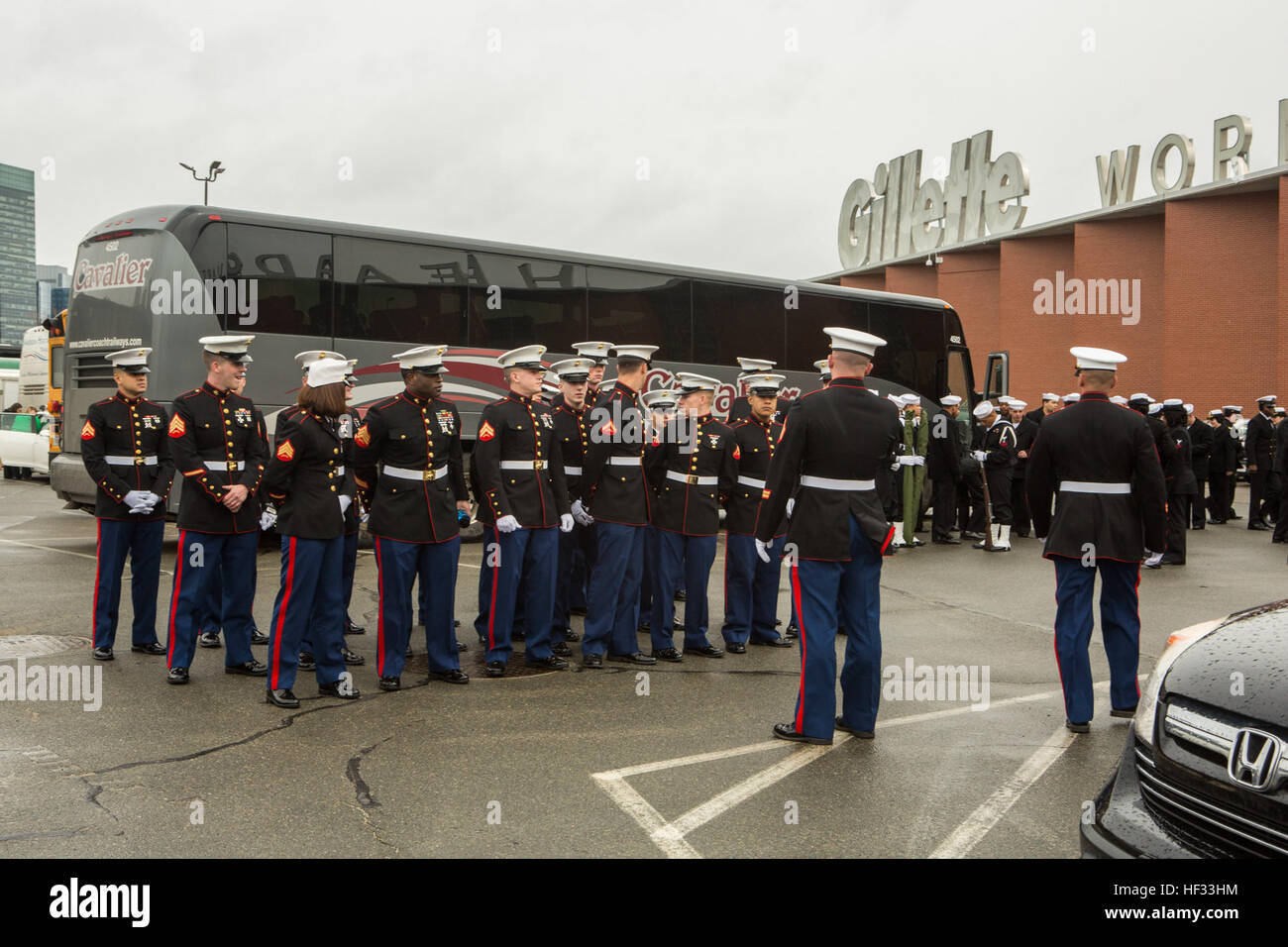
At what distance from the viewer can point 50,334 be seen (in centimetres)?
1891

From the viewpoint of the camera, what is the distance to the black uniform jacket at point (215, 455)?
22.6ft

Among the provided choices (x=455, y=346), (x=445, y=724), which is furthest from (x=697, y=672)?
(x=455, y=346)

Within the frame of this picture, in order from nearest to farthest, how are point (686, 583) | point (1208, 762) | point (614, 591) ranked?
point (1208, 762) < point (614, 591) < point (686, 583)

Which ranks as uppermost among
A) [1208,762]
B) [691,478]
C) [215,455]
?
[215,455]

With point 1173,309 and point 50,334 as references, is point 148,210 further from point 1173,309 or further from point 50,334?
point 1173,309

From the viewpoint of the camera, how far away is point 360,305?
13.6 meters

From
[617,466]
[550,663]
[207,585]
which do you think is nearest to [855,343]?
[617,466]

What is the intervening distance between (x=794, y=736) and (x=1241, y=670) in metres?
2.80

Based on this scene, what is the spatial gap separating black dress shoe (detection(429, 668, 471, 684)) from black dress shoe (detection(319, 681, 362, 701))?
531 mm

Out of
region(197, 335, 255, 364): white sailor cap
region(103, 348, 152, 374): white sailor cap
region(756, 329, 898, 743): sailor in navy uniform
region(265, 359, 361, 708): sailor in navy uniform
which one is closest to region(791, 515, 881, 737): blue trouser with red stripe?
region(756, 329, 898, 743): sailor in navy uniform

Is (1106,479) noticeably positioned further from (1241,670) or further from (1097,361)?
(1241,670)

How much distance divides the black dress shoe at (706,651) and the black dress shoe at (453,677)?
176cm

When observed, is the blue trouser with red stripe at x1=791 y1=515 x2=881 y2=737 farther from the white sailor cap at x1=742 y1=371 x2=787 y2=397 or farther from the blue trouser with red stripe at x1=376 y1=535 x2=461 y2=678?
the white sailor cap at x1=742 y1=371 x2=787 y2=397
